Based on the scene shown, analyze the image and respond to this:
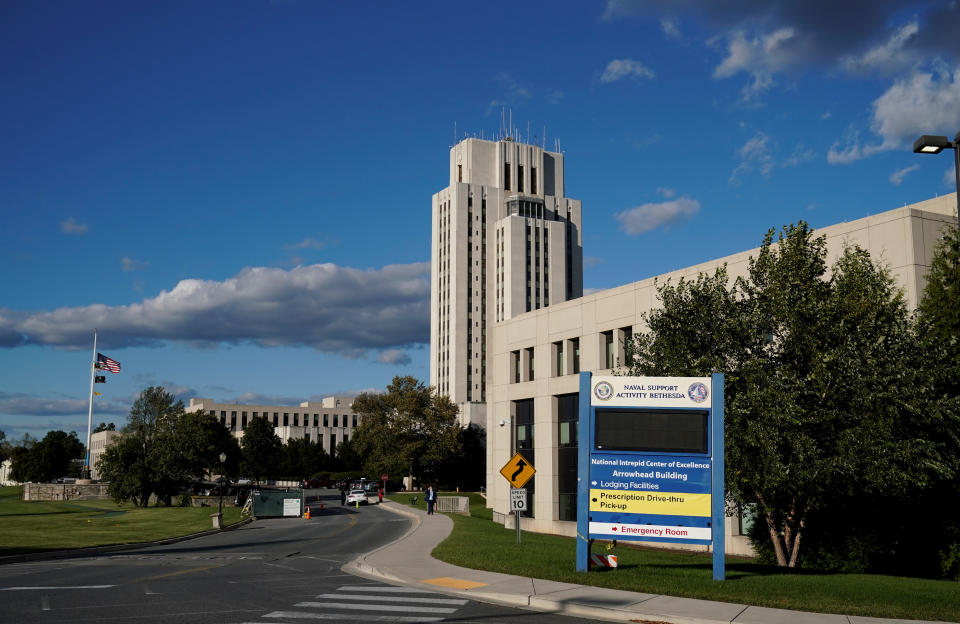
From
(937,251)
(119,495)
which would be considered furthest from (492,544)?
(119,495)

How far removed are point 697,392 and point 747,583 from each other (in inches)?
160

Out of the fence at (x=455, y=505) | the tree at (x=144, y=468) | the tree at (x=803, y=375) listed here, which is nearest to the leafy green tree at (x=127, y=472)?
the tree at (x=144, y=468)

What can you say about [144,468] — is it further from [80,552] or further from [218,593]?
[218,593]

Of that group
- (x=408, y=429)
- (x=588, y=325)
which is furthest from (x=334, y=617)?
(x=408, y=429)

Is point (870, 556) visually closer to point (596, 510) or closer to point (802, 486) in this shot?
point (802, 486)

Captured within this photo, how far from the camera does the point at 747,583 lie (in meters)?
17.0

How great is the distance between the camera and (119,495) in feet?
223

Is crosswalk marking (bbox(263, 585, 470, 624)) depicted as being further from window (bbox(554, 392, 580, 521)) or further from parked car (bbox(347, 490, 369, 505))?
parked car (bbox(347, 490, 369, 505))

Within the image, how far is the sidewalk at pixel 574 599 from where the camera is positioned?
13.5m

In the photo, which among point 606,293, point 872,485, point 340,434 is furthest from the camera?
point 340,434

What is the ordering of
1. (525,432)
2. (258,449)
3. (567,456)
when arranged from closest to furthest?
(567,456)
(525,432)
(258,449)

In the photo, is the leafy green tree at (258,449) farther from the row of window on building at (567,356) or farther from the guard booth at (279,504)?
the row of window on building at (567,356)

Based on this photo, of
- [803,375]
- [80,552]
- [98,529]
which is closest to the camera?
[803,375]

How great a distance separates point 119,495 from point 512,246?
Answer: 95268 millimetres
